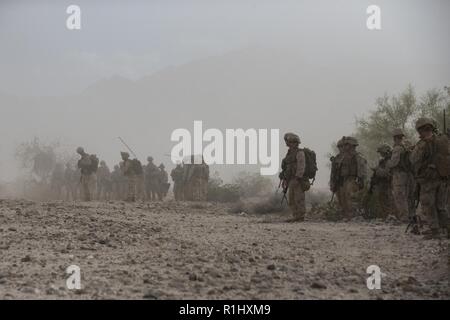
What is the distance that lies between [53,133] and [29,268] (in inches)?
5307

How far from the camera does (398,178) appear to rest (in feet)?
35.9

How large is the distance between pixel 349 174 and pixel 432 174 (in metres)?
4.00

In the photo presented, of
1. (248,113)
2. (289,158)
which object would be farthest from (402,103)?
(248,113)

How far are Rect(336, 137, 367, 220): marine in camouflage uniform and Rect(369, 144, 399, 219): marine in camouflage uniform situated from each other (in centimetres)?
32

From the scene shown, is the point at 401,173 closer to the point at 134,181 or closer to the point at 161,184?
the point at 134,181

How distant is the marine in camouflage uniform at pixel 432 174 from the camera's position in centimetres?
816

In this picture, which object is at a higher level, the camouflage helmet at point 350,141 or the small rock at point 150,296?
the camouflage helmet at point 350,141

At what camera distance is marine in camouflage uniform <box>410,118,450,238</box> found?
816cm

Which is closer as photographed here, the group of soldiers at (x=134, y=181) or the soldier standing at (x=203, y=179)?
the group of soldiers at (x=134, y=181)

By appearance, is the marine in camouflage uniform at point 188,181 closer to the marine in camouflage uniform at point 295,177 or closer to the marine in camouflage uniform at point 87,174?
the marine in camouflage uniform at point 87,174

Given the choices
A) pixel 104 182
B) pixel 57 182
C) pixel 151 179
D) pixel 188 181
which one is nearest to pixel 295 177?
pixel 188 181

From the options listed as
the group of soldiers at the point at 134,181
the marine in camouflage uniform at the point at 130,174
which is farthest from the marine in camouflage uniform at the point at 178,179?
the marine in camouflage uniform at the point at 130,174
